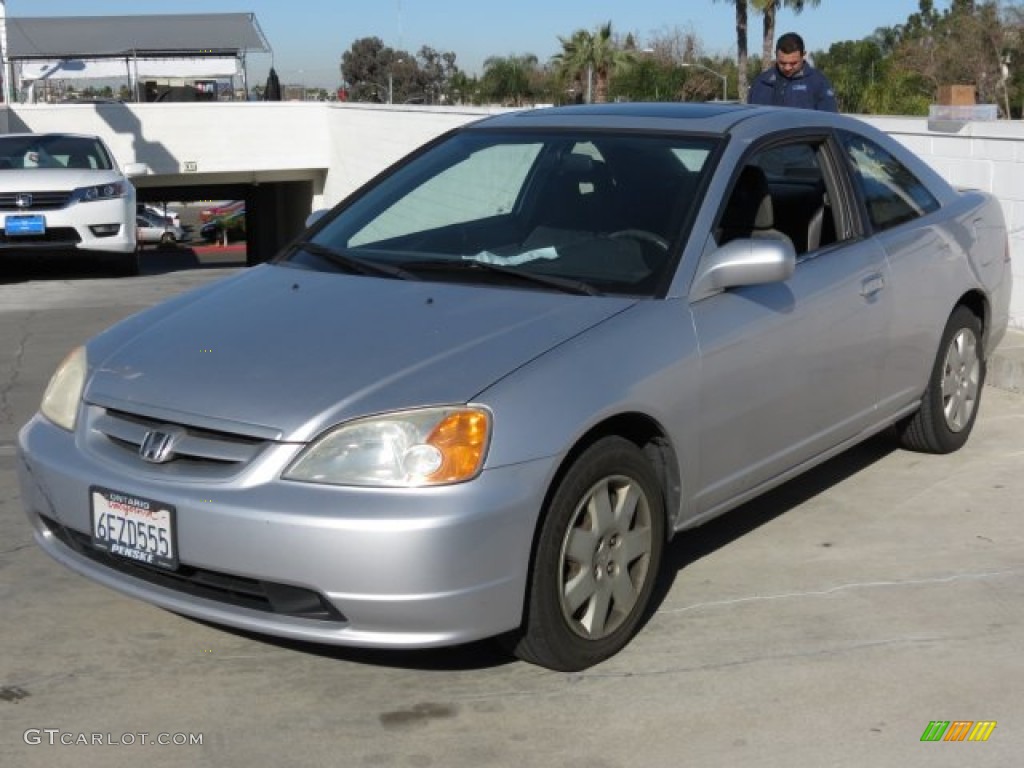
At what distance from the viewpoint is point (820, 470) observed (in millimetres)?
6203

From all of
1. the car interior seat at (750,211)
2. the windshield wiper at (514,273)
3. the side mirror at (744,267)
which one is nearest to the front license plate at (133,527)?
the windshield wiper at (514,273)

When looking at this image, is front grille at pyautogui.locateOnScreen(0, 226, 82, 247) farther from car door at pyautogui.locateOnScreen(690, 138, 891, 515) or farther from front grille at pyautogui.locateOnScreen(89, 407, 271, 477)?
front grille at pyautogui.locateOnScreen(89, 407, 271, 477)

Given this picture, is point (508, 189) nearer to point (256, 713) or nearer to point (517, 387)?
point (517, 387)

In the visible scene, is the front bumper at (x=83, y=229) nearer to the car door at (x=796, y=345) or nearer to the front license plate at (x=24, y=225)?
the front license plate at (x=24, y=225)

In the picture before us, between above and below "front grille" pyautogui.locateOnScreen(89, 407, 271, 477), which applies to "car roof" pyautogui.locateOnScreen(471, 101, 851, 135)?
above

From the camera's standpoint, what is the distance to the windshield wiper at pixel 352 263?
4.70m

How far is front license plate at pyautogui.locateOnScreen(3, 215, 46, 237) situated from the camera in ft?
43.8

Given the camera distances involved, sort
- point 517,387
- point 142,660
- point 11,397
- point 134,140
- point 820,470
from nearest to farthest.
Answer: point 517,387, point 142,660, point 820,470, point 11,397, point 134,140

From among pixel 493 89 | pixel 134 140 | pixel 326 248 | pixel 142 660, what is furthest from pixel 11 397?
pixel 493 89

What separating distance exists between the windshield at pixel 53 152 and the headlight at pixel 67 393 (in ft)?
35.4

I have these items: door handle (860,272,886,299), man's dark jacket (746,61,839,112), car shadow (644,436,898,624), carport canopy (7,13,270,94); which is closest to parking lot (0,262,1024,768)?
car shadow (644,436,898,624)

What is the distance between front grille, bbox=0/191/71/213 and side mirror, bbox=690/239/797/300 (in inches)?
407

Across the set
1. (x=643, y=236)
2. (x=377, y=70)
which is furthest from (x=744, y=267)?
(x=377, y=70)

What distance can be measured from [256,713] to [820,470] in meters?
3.15
